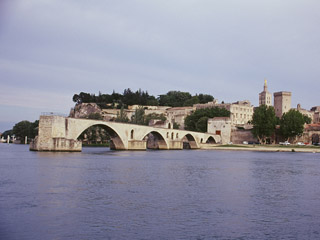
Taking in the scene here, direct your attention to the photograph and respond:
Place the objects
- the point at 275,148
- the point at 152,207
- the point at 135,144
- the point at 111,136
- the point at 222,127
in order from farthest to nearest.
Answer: the point at 222,127 → the point at 275,148 → the point at 135,144 → the point at 111,136 → the point at 152,207

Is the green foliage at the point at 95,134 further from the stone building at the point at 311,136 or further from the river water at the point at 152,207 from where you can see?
the river water at the point at 152,207

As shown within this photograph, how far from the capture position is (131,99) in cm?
11844

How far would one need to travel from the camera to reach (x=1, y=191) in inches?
648

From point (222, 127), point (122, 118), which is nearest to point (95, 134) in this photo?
point (122, 118)

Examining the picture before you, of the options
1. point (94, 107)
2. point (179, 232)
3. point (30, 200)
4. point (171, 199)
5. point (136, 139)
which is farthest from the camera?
point (94, 107)

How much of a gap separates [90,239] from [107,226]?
1.30m

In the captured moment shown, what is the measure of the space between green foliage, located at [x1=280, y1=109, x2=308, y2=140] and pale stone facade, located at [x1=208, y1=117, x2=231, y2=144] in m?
11.1

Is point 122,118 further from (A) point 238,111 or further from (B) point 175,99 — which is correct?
(B) point 175,99

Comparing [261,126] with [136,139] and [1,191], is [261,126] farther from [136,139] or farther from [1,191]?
[1,191]

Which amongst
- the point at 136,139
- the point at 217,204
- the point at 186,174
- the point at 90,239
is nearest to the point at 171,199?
the point at 217,204

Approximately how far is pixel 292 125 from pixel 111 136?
40583 mm

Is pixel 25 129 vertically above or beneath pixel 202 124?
beneath

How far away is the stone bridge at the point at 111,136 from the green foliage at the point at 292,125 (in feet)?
48.2

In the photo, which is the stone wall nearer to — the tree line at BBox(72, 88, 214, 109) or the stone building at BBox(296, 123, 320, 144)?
the stone building at BBox(296, 123, 320, 144)
